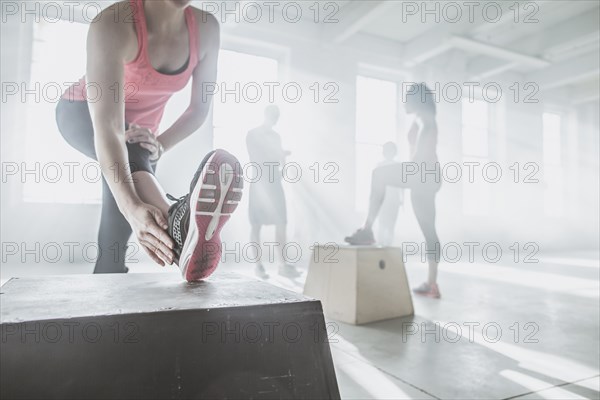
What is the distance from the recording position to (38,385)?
548 mm

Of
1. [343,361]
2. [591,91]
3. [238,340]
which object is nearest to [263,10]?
[343,361]

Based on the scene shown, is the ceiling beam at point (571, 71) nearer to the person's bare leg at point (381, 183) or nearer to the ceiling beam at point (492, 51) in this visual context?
the ceiling beam at point (492, 51)

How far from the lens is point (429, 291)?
275 cm

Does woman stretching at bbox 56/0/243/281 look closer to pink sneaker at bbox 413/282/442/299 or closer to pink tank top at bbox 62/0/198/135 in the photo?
pink tank top at bbox 62/0/198/135

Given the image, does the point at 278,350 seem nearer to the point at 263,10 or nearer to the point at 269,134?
the point at 269,134

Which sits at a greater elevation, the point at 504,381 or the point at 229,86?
the point at 229,86

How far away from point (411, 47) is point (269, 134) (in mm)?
3862

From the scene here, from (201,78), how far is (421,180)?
4.89ft

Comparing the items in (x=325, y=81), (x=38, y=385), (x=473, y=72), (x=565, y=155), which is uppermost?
(x=473, y=72)

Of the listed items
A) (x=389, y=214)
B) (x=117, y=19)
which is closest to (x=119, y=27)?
(x=117, y=19)

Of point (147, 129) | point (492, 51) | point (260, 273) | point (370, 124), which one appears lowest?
point (260, 273)

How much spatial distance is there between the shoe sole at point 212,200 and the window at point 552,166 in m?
9.66

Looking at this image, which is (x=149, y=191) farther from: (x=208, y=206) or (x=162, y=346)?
(x=162, y=346)

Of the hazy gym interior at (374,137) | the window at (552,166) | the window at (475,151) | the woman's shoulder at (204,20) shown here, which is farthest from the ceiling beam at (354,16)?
the window at (552,166)
